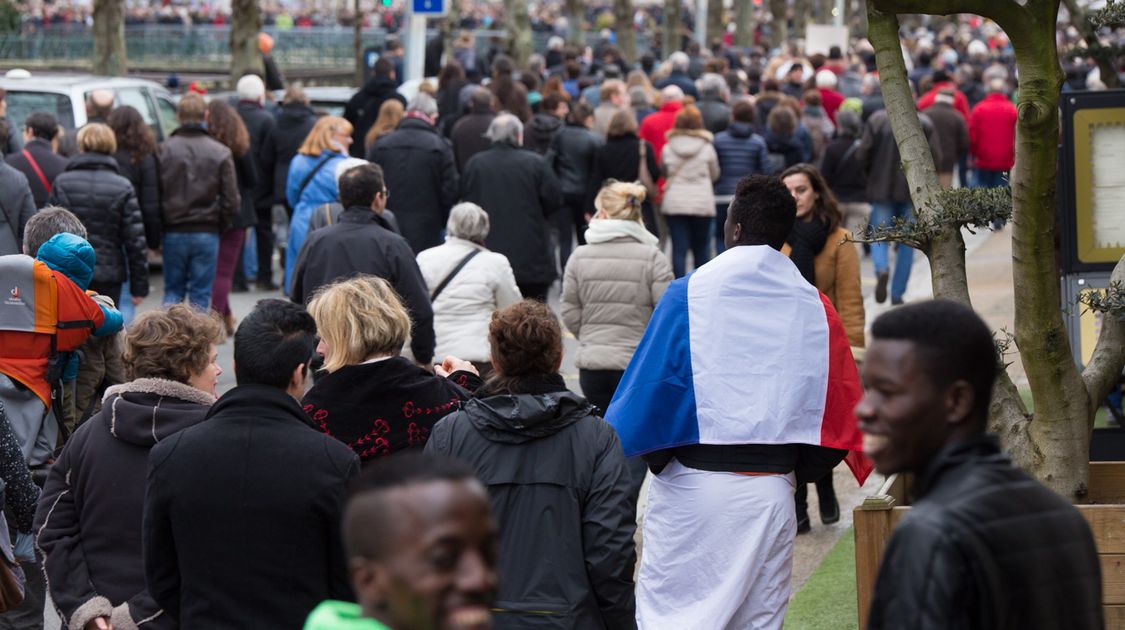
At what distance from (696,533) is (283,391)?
1545 mm

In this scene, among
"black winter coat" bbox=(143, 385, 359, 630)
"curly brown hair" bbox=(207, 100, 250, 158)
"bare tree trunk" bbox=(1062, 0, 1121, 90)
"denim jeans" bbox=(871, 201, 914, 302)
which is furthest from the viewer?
"denim jeans" bbox=(871, 201, 914, 302)

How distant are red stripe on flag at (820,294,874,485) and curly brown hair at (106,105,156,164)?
24.4 feet

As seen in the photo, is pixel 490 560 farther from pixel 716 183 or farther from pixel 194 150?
pixel 716 183

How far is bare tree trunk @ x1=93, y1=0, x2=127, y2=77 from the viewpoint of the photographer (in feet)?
86.2

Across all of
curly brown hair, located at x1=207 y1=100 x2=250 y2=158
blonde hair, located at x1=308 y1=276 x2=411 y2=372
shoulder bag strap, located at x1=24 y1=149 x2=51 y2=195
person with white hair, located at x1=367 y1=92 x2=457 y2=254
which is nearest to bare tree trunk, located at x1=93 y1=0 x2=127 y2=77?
curly brown hair, located at x1=207 y1=100 x2=250 y2=158

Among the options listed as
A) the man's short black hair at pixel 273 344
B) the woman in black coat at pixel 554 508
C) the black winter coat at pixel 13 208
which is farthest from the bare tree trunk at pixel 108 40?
the man's short black hair at pixel 273 344

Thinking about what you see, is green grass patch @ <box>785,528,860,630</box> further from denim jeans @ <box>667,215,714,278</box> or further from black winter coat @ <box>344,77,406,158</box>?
black winter coat @ <box>344,77,406,158</box>

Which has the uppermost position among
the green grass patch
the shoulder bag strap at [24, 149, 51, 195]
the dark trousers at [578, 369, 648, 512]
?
the shoulder bag strap at [24, 149, 51, 195]

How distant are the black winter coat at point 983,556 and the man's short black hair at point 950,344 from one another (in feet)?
0.36

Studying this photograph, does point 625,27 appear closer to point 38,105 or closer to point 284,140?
point 284,140

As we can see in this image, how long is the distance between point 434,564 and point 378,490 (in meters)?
0.19

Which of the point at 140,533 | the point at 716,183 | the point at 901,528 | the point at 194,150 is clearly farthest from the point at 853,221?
the point at 901,528

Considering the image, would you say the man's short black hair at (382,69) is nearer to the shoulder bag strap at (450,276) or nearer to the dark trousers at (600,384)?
A: the shoulder bag strap at (450,276)

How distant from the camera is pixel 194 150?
1155 centimetres
